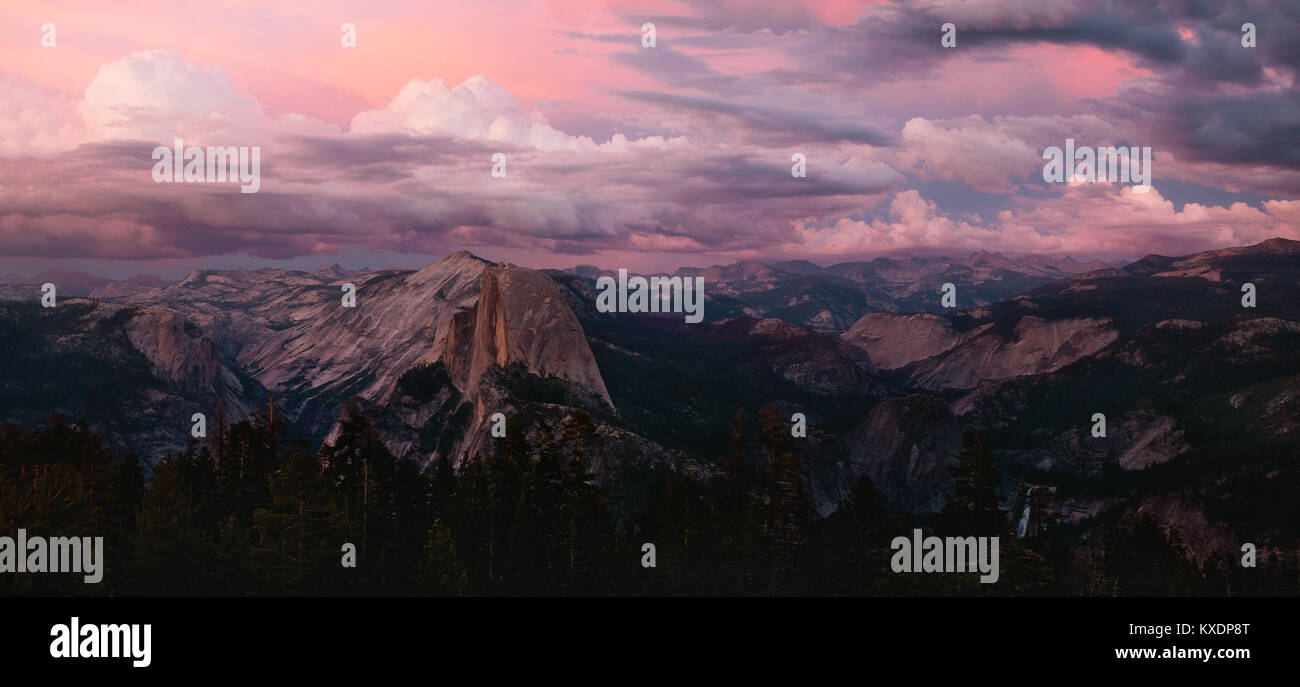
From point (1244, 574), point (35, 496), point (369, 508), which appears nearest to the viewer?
point (35, 496)

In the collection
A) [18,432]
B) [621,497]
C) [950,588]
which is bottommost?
[621,497]

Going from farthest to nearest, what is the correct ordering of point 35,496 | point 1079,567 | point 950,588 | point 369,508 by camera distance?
point 1079,567 < point 369,508 < point 950,588 < point 35,496

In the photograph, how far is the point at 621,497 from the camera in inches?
6683

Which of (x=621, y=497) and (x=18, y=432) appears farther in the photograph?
(x=621, y=497)

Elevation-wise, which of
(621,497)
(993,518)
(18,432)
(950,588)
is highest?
(18,432)

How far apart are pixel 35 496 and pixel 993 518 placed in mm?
66725
